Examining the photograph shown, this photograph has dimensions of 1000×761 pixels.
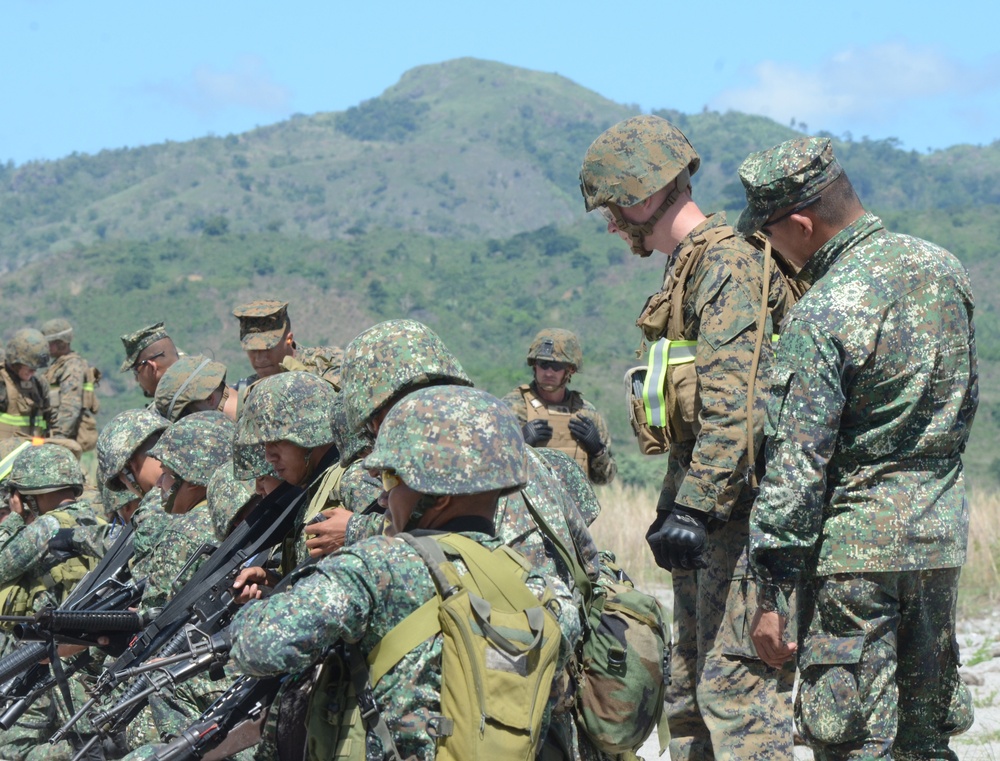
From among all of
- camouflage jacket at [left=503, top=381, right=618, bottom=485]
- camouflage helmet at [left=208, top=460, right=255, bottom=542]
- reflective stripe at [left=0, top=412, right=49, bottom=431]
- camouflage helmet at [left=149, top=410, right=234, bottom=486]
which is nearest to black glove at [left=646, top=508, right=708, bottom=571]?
camouflage helmet at [left=208, top=460, right=255, bottom=542]

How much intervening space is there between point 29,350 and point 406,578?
1015 centimetres

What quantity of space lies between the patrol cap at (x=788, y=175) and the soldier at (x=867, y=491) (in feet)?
0.83

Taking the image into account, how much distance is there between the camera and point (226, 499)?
17.2 feet

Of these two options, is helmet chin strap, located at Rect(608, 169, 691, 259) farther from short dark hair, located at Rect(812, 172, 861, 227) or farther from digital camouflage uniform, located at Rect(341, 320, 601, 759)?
digital camouflage uniform, located at Rect(341, 320, 601, 759)

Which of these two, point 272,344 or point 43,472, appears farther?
point 272,344

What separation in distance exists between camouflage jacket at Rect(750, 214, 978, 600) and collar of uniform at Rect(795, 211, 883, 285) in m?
0.10

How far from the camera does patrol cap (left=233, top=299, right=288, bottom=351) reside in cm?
890

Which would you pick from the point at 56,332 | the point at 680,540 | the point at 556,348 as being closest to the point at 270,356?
the point at 556,348

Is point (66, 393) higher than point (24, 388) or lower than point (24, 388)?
lower

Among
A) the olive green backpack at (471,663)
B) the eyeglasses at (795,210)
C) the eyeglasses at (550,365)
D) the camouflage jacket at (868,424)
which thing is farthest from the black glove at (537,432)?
the olive green backpack at (471,663)

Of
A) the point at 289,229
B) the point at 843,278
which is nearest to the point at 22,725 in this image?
the point at 843,278

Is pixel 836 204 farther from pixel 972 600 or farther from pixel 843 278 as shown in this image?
Result: pixel 972 600

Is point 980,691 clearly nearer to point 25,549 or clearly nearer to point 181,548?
point 181,548

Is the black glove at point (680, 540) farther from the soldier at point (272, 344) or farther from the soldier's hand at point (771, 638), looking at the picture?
the soldier at point (272, 344)
